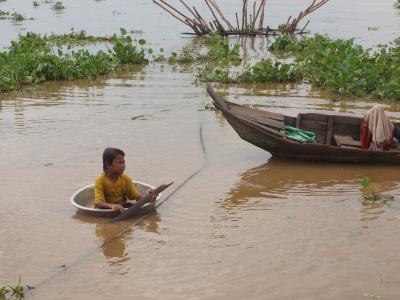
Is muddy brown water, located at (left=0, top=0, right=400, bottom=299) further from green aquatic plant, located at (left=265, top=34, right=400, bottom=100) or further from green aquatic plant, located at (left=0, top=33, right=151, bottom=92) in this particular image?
green aquatic plant, located at (left=0, top=33, right=151, bottom=92)

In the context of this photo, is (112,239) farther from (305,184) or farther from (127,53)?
(127,53)

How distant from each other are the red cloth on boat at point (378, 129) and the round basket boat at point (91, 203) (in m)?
2.64

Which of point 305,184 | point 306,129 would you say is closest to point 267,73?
point 306,129

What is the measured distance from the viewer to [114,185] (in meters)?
5.36

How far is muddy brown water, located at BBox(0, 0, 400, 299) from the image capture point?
4.36m

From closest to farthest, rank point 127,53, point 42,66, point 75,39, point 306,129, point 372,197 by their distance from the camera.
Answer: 1. point 372,197
2. point 306,129
3. point 42,66
4. point 127,53
5. point 75,39

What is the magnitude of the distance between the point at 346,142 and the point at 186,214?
2.49 m

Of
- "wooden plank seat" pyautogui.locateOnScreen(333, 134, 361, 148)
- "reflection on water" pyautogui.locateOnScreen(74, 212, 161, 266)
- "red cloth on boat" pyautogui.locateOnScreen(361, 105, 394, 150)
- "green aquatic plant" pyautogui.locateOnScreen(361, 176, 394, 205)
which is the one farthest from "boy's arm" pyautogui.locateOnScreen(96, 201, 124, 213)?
"red cloth on boat" pyautogui.locateOnScreen(361, 105, 394, 150)

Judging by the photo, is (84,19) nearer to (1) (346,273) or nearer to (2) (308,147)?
(2) (308,147)

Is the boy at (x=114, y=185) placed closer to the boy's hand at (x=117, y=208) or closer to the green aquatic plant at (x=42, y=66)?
the boy's hand at (x=117, y=208)

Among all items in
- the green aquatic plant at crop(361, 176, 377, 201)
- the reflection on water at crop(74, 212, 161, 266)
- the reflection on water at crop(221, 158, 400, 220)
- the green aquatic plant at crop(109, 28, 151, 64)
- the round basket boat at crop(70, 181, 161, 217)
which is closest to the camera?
the reflection on water at crop(74, 212, 161, 266)

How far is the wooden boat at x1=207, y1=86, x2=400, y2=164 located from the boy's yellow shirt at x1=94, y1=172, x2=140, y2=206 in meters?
1.78

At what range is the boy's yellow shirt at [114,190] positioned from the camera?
17.4ft

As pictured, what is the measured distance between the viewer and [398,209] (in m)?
5.69
